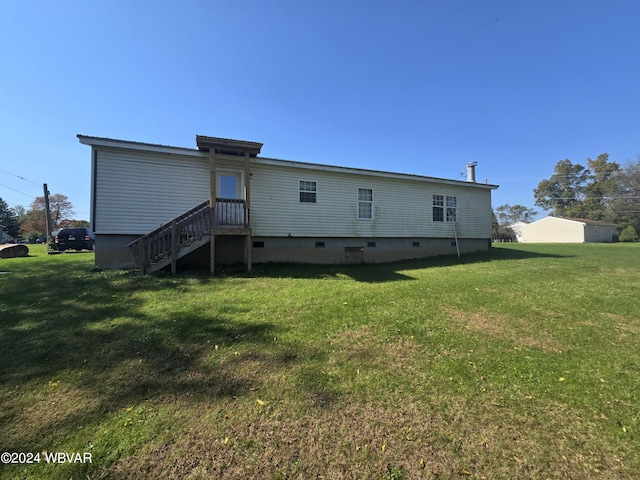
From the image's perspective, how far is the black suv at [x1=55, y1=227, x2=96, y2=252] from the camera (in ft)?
59.9

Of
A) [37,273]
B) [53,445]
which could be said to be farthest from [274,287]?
[37,273]

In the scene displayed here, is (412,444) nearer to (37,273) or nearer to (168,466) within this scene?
(168,466)

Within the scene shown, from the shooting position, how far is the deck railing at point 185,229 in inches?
329

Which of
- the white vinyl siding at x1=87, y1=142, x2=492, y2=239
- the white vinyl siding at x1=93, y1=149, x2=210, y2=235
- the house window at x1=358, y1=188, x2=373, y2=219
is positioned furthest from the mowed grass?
the house window at x1=358, y1=188, x2=373, y2=219

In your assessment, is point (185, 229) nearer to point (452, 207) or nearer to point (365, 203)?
point (365, 203)

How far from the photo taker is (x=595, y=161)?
53.3 meters

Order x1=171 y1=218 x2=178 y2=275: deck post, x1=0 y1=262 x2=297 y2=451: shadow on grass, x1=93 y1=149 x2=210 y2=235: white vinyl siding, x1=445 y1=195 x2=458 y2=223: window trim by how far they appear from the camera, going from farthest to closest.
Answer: x1=445 y1=195 x2=458 y2=223: window trim → x1=93 y1=149 x2=210 y2=235: white vinyl siding → x1=171 y1=218 x2=178 y2=275: deck post → x1=0 y1=262 x2=297 y2=451: shadow on grass

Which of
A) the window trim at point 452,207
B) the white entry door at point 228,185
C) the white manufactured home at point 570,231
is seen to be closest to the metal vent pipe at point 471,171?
the window trim at point 452,207

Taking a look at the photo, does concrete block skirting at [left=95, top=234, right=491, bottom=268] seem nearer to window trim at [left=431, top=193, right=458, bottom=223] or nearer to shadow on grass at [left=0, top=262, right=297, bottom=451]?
window trim at [left=431, top=193, right=458, bottom=223]

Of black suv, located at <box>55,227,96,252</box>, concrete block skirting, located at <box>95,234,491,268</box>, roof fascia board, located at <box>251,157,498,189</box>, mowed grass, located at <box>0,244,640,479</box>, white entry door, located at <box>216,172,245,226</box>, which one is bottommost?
mowed grass, located at <box>0,244,640,479</box>

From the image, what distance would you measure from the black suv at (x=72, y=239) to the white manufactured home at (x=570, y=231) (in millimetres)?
48644

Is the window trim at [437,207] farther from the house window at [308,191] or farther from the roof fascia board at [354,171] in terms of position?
the house window at [308,191]

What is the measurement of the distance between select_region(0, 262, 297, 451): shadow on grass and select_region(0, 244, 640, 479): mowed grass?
23 mm

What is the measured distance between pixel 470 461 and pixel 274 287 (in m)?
5.68
